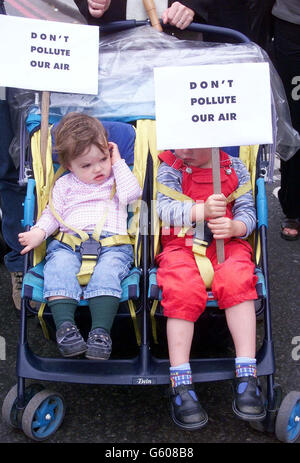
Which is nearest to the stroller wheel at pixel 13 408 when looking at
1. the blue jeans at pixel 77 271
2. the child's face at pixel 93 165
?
the blue jeans at pixel 77 271

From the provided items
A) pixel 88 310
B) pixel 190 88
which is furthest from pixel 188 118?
pixel 88 310

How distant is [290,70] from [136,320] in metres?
1.83

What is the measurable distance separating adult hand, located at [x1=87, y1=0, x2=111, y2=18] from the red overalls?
0.84 m

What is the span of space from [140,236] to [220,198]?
432 millimetres

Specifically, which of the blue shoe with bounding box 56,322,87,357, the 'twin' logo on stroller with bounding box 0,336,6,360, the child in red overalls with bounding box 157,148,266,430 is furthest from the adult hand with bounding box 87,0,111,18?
the 'twin' logo on stroller with bounding box 0,336,6,360

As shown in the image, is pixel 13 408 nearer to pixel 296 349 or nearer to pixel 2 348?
pixel 2 348

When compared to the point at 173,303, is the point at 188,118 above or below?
above

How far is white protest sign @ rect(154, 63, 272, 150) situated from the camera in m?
2.47

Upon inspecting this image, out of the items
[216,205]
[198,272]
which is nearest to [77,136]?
[216,205]

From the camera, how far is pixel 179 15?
303 cm

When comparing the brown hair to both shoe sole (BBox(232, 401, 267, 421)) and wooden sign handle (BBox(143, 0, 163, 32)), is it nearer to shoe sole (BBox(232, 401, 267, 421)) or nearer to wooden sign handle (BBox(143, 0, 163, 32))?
wooden sign handle (BBox(143, 0, 163, 32))

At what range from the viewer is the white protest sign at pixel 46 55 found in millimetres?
2742

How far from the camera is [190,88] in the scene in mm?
2488

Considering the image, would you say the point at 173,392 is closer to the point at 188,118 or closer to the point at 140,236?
the point at 140,236
